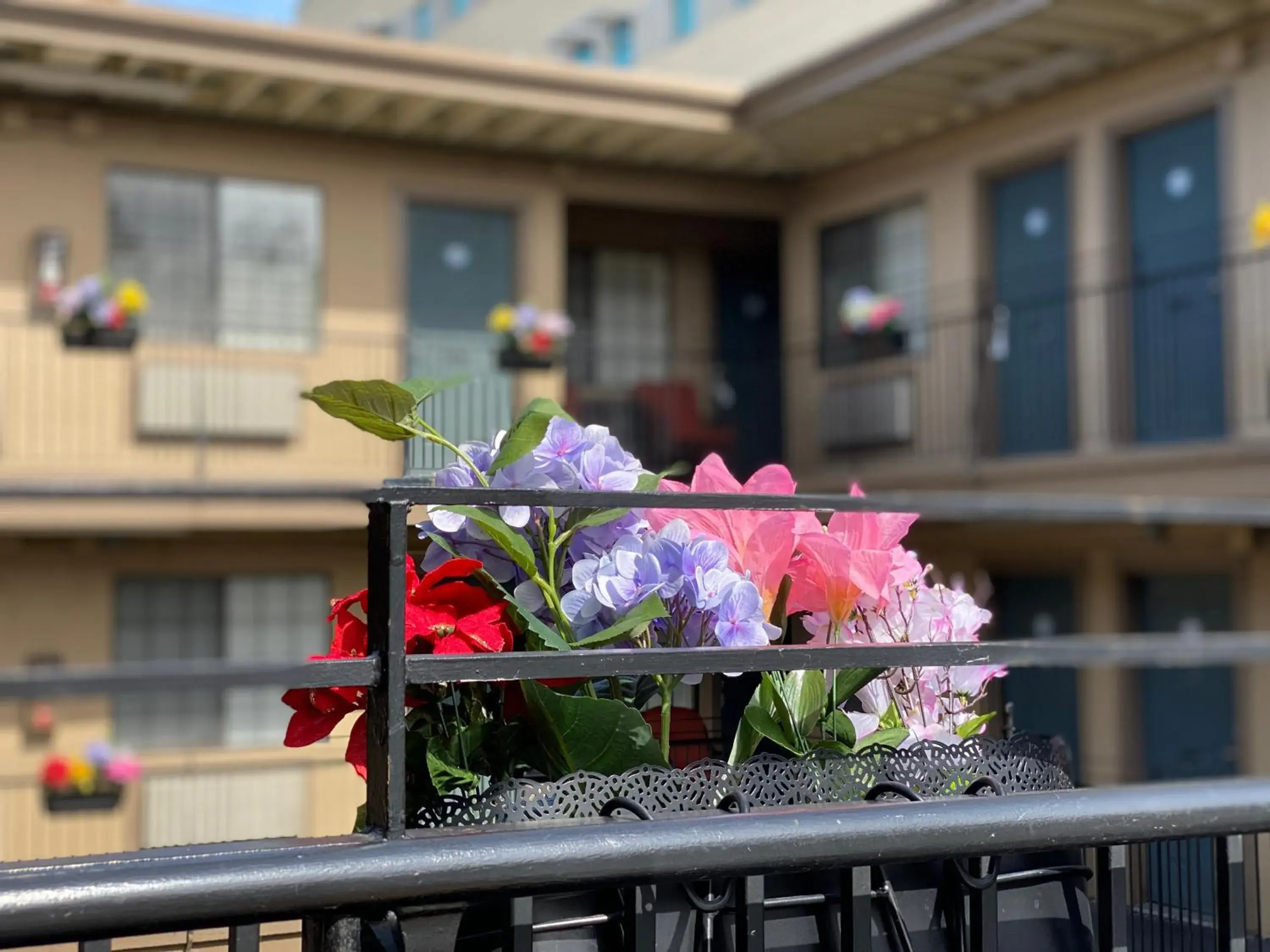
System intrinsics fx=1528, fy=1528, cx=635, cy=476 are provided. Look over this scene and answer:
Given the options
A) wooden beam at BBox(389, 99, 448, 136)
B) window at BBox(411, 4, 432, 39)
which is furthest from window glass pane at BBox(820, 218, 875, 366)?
window at BBox(411, 4, 432, 39)

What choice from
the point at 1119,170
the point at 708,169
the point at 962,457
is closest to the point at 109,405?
the point at 708,169

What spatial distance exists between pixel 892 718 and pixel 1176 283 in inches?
412

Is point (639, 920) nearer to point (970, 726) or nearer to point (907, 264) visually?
point (970, 726)

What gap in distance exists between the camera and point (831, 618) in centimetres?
179

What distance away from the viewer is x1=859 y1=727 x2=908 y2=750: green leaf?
175cm

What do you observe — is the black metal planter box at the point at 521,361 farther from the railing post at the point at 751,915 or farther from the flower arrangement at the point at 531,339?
the railing post at the point at 751,915

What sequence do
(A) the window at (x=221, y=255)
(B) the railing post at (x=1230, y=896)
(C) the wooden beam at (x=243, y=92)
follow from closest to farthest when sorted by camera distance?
(B) the railing post at (x=1230, y=896), (C) the wooden beam at (x=243, y=92), (A) the window at (x=221, y=255)

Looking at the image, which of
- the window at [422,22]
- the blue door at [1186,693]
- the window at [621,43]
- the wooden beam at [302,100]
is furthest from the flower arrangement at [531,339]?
the window at [422,22]

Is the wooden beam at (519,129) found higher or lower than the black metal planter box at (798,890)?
higher

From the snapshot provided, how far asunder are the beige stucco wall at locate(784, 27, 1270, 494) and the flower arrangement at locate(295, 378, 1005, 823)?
9.00 meters

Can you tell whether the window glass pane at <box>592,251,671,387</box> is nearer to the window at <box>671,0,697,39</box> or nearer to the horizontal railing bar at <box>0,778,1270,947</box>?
the window at <box>671,0,697,39</box>

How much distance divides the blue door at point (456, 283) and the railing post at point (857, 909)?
482 inches

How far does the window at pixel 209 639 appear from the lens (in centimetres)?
1322

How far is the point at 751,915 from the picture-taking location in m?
1.42
